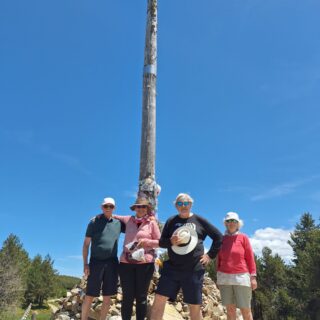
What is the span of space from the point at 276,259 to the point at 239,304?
33.5 meters

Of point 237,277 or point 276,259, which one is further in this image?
point 276,259

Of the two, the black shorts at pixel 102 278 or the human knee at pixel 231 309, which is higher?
the black shorts at pixel 102 278

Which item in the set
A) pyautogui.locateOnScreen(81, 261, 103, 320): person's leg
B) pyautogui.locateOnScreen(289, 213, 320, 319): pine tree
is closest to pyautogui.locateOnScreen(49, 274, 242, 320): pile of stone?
pyautogui.locateOnScreen(81, 261, 103, 320): person's leg

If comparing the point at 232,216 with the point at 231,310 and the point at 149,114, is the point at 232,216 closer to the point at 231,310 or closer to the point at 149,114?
the point at 231,310

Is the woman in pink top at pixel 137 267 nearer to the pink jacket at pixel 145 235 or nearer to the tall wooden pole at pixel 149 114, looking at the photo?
the pink jacket at pixel 145 235

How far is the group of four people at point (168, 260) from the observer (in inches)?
198

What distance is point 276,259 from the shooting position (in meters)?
36.3

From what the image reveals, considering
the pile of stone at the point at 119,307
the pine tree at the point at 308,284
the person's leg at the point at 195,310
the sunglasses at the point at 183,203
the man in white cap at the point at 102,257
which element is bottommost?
the person's leg at the point at 195,310

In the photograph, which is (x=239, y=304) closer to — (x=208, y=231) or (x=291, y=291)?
(x=208, y=231)

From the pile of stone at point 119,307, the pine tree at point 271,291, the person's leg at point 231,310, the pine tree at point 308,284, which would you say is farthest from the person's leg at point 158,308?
the pine tree at point 271,291

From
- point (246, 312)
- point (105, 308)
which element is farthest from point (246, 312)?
point (105, 308)

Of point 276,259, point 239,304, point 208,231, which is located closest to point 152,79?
point 208,231

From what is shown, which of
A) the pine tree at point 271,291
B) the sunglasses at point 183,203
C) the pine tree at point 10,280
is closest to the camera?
the sunglasses at point 183,203

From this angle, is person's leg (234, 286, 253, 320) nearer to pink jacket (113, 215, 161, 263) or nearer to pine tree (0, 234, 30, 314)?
pink jacket (113, 215, 161, 263)
